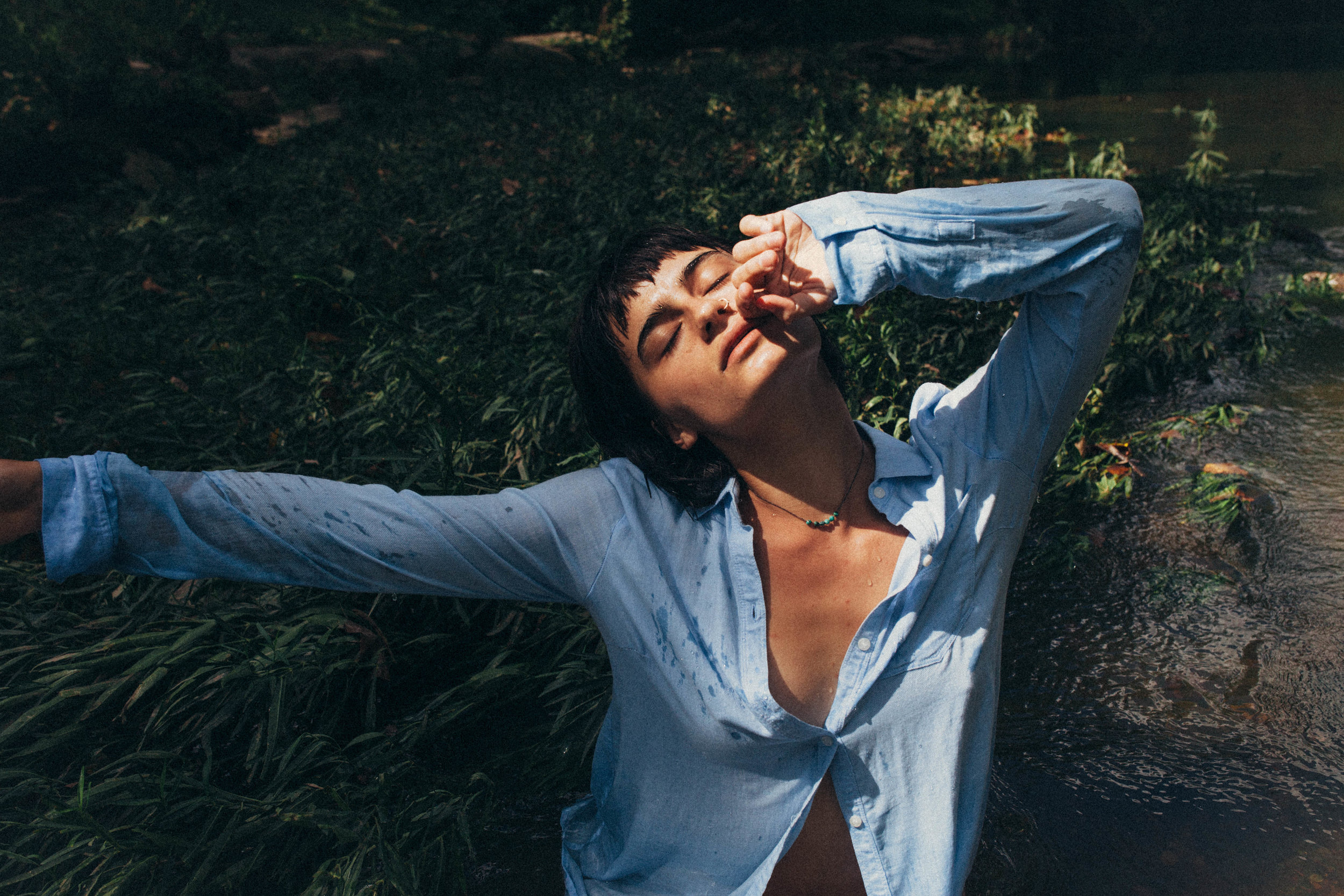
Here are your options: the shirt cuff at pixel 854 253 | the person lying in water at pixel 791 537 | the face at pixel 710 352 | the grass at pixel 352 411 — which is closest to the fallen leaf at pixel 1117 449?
the grass at pixel 352 411

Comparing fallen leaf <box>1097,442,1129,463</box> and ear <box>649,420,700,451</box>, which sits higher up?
ear <box>649,420,700,451</box>

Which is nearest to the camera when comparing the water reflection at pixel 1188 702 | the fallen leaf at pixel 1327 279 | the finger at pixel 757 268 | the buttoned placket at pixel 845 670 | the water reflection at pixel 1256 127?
the finger at pixel 757 268

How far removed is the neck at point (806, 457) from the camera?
177 centimetres

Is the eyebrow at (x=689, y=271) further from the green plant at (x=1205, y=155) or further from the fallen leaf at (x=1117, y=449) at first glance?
the green plant at (x=1205, y=155)

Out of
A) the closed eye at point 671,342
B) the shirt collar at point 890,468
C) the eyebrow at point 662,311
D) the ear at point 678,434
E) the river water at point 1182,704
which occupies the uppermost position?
the eyebrow at point 662,311

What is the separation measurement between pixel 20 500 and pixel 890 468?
1.39m

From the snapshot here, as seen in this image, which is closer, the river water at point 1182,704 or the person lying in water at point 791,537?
the person lying in water at point 791,537

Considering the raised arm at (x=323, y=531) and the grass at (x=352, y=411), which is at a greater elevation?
the raised arm at (x=323, y=531)

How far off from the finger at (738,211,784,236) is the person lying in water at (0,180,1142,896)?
1 centimetres

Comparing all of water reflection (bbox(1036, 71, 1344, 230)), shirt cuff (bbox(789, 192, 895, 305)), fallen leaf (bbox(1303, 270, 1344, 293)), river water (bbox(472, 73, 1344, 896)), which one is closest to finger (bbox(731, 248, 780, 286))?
shirt cuff (bbox(789, 192, 895, 305))

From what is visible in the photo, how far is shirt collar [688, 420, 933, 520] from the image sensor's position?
5.89ft

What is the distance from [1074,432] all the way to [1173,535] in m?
0.57

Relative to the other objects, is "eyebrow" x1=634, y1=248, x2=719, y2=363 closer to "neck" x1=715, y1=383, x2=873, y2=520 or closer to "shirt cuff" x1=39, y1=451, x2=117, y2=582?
"neck" x1=715, y1=383, x2=873, y2=520

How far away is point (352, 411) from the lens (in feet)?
10.7
